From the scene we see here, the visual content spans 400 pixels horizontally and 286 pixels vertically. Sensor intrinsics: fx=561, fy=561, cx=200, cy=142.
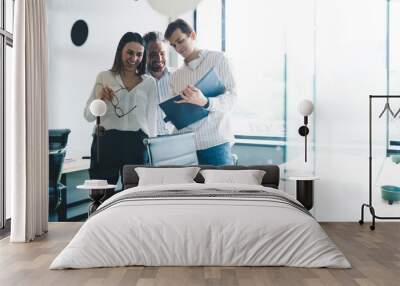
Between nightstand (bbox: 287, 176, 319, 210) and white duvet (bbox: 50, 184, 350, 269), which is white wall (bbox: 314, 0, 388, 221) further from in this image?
white duvet (bbox: 50, 184, 350, 269)

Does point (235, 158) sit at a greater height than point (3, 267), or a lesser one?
greater

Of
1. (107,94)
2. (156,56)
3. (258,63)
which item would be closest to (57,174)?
(107,94)

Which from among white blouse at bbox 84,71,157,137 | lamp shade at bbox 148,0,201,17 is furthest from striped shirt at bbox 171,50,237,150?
lamp shade at bbox 148,0,201,17

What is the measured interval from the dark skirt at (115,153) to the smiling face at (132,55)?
0.86 meters

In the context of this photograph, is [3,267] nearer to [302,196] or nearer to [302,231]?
[302,231]

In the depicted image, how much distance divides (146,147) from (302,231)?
320cm

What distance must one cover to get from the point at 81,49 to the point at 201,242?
152 inches

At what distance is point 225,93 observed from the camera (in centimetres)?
734

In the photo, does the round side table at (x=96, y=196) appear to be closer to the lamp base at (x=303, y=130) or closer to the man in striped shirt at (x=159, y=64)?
the man in striped shirt at (x=159, y=64)

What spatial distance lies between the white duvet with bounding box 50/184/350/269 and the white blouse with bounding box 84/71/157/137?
9.19 ft

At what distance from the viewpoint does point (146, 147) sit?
732 centimetres

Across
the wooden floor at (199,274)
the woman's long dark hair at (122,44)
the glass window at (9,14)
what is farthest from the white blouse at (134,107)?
the wooden floor at (199,274)

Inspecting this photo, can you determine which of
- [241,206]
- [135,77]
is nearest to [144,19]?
[135,77]

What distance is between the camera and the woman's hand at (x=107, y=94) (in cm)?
735
